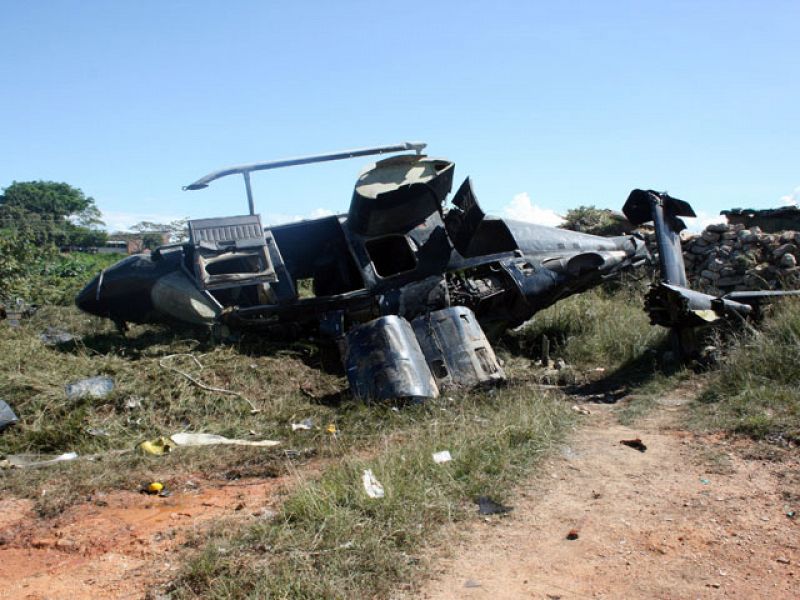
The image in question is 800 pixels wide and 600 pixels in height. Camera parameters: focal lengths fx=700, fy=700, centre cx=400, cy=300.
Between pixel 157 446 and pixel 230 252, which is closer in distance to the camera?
pixel 157 446

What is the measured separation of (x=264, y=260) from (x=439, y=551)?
5.50 meters

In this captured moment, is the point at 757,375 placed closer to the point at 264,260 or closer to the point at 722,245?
the point at 264,260

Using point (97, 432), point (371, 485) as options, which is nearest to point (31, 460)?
point (97, 432)

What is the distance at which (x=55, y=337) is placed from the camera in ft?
31.5

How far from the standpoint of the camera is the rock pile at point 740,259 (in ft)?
37.4

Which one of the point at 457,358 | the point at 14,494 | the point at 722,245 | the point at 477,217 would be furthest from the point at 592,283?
the point at 14,494

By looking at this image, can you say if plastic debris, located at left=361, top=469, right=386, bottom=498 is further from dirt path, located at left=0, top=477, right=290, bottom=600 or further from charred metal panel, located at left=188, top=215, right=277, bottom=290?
charred metal panel, located at left=188, top=215, right=277, bottom=290

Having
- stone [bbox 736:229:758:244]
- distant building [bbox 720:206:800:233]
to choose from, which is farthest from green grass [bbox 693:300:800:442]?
distant building [bbox 720:206:800:233]

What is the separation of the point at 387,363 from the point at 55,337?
5385 mm

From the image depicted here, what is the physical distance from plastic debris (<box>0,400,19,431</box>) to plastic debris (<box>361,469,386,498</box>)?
3.53 metres

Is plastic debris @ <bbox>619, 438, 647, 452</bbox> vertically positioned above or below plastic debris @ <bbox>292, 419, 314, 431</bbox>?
below

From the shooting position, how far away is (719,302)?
777 centimetres

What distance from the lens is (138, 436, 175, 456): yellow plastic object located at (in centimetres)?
563

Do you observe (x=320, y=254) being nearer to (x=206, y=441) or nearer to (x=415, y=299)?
(x=415, y=299)
